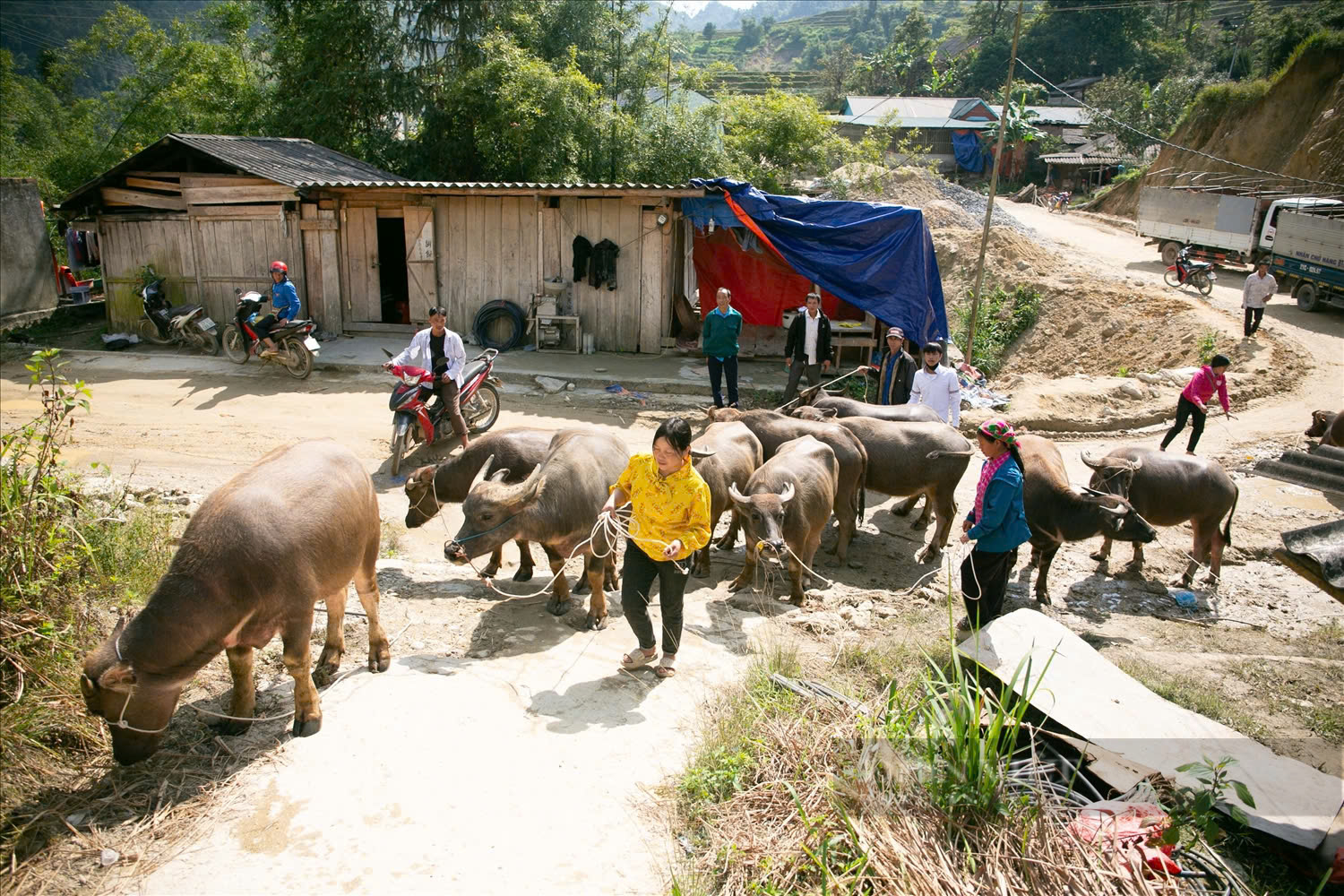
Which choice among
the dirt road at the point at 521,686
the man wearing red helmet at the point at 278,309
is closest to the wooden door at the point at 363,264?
the man wearing red helmet at the point at 278,309

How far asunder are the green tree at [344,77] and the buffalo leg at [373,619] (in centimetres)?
1850

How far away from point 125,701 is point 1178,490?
8695 millimetres

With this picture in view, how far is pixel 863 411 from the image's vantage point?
10023mm

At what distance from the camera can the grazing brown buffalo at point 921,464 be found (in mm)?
8938

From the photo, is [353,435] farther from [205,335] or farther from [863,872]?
[863,872]

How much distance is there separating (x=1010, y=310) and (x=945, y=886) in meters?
18.8

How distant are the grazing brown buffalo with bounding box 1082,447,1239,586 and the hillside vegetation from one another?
66.8ft

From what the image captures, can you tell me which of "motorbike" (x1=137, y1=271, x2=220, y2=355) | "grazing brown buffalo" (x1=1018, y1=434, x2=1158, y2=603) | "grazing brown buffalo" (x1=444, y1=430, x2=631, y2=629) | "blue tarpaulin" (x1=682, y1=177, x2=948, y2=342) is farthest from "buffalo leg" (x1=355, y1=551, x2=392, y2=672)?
"motorbike" (x1=137, y1=271, x2=220, y2=355)

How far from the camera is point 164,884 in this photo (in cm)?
374

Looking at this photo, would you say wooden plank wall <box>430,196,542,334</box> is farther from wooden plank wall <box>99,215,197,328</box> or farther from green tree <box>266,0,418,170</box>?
green tree <box>266,0,418,170</box>

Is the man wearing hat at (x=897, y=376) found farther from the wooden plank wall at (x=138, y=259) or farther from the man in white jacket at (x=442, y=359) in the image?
the wooden plank wall at (x=138, y=259)

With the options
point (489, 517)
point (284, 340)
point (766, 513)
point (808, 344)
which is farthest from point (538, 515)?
point (284, 340)

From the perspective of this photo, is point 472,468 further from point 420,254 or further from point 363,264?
point 363,264

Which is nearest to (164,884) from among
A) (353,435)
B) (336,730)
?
(336,730)
